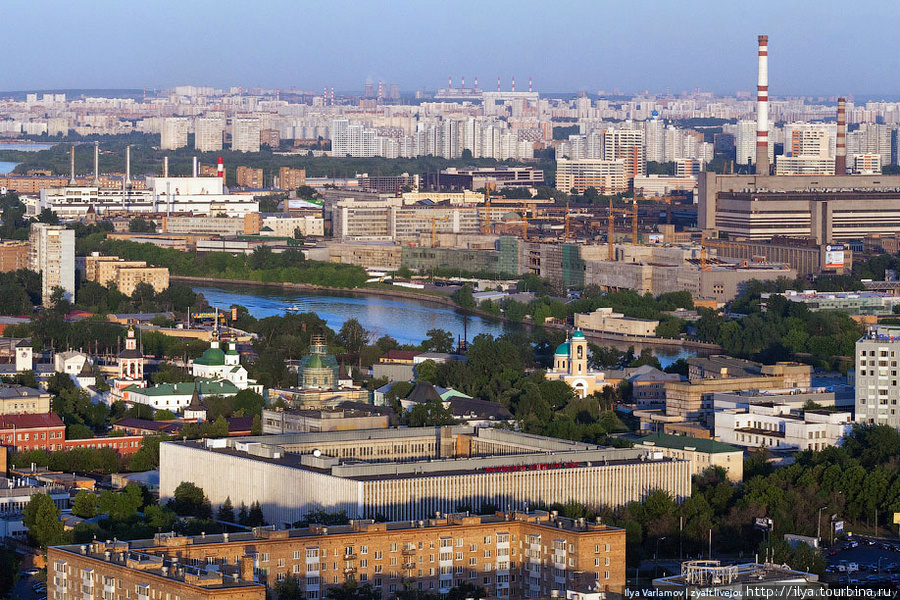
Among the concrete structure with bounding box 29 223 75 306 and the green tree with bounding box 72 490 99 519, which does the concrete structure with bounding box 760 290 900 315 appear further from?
the green tree with bounding box 72 490 99 519

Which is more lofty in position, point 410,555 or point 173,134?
point 173,134

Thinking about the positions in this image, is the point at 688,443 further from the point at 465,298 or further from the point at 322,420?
the point at 465,298

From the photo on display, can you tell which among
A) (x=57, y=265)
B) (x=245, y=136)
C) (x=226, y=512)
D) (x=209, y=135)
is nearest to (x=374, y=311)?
(x=57, y=265)

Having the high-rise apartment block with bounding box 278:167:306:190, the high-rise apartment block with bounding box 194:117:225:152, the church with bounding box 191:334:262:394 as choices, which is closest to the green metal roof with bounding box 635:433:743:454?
the church with bounding box 191:334:262:394

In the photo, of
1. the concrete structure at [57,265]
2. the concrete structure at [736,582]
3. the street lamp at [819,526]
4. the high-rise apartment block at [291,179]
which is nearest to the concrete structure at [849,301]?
the concrete structure at [57,265]

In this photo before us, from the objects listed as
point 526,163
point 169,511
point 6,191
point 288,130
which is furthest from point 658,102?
point 169,511
